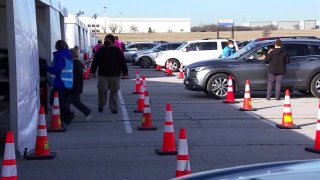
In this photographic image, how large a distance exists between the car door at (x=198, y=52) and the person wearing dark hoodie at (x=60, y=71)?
19686 millimetres

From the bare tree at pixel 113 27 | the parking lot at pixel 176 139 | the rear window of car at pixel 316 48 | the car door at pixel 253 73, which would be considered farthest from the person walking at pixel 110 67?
the bare tree at pixel 113 27

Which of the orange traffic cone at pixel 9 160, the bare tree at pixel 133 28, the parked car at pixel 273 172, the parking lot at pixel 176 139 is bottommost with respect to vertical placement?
the parking lot at pixel 176 139

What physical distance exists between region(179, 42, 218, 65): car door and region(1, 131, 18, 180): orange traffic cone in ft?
83.8

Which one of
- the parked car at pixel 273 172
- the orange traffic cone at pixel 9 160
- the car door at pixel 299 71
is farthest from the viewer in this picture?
the car door at pixel 299 71

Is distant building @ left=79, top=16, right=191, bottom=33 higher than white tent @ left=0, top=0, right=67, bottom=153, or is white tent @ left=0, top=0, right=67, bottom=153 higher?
distant building @ left=79, top=16, right=191, bottom=33

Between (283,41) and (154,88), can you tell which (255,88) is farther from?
(154,88)

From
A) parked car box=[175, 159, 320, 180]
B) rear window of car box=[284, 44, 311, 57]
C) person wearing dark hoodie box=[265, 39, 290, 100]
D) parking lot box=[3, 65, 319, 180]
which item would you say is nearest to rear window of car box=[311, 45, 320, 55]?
rear window of car box=[284, 44, 311, 57]

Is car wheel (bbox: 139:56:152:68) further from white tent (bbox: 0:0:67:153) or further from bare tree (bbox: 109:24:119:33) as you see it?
bare tree (bbox: 109:24:119:33)

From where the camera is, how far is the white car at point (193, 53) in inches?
1231

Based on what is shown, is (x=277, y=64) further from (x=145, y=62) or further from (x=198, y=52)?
(x=145, y=62)

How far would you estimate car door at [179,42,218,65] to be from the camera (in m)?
31.3

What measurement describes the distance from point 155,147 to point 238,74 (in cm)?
Answer: 776

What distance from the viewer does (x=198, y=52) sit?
3192 cm

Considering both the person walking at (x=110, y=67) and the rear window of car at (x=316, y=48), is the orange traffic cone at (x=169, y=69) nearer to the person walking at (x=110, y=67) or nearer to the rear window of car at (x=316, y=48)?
the rear window of car at (x=316, y=48)
